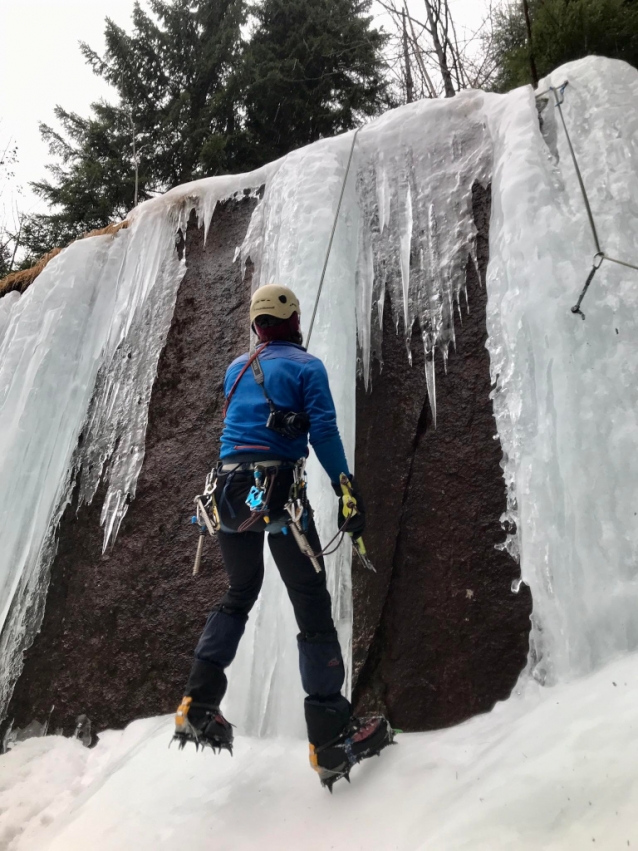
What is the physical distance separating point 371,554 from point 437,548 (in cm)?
32

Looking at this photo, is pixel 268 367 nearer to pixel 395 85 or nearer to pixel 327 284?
pixel 327 284

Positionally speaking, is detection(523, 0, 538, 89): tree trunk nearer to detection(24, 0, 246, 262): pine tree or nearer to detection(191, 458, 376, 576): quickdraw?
detection(191, 458, 376, 576): quickdraw

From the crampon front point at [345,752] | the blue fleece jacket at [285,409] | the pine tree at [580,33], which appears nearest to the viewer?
the crampon front point at [345,752]

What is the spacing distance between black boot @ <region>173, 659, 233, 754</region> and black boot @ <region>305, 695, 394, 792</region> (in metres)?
0.30

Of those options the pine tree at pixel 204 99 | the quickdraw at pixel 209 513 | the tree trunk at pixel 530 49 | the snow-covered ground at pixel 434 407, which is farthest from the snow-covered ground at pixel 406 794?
the pine tree at pixel 204 99

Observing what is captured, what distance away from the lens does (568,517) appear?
240 cm

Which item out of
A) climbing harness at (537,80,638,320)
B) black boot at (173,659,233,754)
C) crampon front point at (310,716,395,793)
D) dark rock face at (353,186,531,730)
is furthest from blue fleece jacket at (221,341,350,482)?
climbing harness at (537,80,638,320)

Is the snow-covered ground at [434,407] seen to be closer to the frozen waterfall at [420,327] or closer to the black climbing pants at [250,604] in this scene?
the frozen waterfall at [420,327]

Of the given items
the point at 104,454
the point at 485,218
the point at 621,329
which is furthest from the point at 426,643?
the point at 104,454

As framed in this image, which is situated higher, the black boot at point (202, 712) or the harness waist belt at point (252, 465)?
the harness waist belt at point (252, 465)

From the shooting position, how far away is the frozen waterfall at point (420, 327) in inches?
95.0

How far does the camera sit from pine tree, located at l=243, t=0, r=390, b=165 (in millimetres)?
8633

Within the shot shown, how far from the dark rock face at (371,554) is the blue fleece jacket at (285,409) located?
0.95m

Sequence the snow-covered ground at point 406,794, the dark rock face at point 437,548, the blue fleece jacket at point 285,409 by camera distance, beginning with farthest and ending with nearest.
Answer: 1. the dark rock face at point 437,548
2. the blue fleece jacket at point 285,409
3. the snow-covered ground at point 406,794
